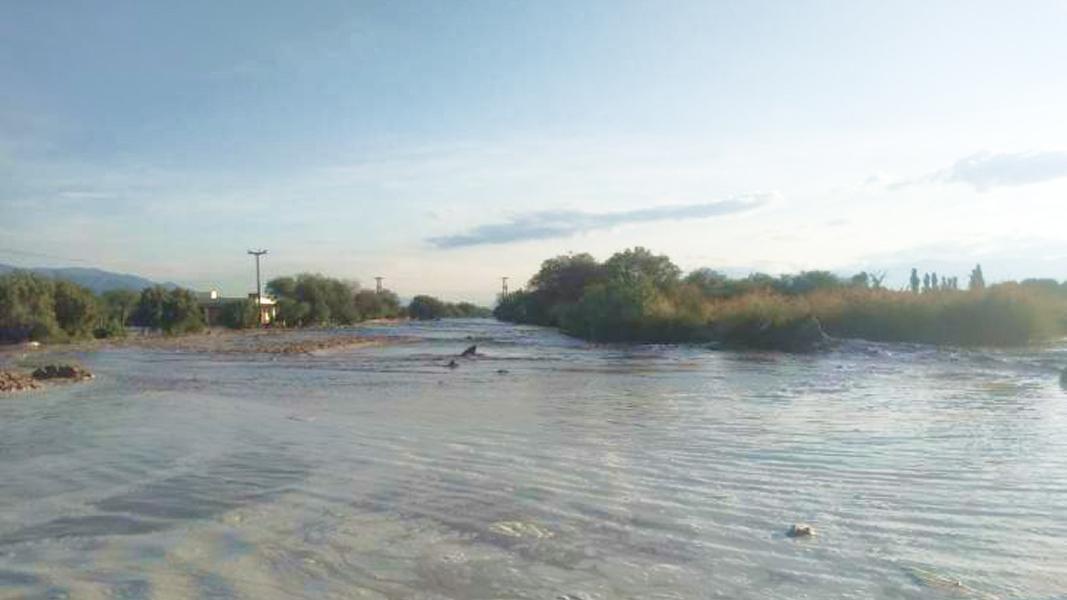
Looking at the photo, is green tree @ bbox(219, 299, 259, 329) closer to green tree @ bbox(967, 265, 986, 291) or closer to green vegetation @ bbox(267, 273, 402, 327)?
green vegetation @ bbox(267, 273, 402, 327)

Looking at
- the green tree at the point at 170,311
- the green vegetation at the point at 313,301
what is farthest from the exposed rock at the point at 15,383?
the green vegetation at the point at 313,301

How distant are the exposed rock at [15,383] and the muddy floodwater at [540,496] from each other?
2.29 metres

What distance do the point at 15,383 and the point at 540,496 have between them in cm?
1456

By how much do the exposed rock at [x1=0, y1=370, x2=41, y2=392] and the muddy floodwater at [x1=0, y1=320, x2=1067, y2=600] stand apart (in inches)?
90.2

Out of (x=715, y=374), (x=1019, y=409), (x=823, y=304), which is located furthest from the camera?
(x=823, y=304)

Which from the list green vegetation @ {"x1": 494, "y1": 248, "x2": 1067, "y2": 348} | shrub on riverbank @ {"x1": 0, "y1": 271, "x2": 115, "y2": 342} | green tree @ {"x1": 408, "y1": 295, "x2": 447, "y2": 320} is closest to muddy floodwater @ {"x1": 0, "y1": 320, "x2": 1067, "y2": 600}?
green vegetation @ {"x1": 494, "y1": 248, "x2": 1067, "y2": 348}

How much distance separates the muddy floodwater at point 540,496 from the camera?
4781mm

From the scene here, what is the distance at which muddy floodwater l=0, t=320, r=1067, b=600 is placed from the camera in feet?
15.7

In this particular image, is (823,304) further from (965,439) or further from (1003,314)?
(965,439)

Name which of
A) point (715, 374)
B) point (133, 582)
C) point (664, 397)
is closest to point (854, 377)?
point (715, 374)

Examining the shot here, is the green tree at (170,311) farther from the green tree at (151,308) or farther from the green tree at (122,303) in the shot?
the green tree at (122,303)

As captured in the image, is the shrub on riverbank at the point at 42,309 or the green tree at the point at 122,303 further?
the green tree at the point at 122,303

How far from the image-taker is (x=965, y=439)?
969cm

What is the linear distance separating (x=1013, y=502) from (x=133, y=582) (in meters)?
6.04
